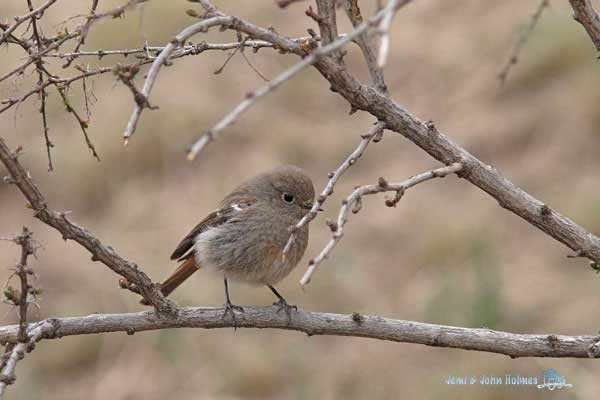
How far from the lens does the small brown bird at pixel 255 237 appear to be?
16.7 ft

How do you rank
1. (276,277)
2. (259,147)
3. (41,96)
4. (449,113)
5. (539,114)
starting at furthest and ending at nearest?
(259,147), (449,113), (539,114), (276,277), (41,96)

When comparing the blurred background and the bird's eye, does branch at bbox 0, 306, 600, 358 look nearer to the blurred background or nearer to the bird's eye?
the bird's eye

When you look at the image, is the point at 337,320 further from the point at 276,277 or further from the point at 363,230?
the point at 363,230

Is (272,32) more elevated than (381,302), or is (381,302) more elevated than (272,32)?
(381,302)

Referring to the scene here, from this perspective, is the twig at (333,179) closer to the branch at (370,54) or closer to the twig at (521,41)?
the branch at (370,54)

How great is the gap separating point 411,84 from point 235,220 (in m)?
4.60

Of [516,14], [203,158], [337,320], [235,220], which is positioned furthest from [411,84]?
[337,320]

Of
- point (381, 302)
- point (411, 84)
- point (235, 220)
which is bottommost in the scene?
point (235, 220)

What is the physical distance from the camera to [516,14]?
945 cm

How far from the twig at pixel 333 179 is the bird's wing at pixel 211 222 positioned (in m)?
2.26

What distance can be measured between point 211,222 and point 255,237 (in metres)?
0.36

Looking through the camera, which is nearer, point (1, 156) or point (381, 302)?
point (1, 156)

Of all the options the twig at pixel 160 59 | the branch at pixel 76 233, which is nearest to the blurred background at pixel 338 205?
the branch at pixel 76 233

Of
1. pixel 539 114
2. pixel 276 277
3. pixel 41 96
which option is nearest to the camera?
pixel 41 96
